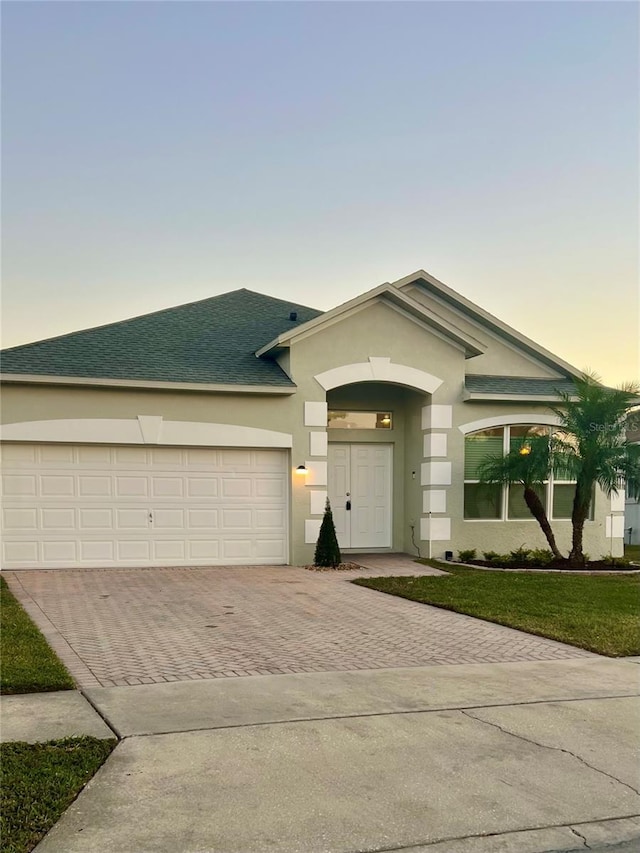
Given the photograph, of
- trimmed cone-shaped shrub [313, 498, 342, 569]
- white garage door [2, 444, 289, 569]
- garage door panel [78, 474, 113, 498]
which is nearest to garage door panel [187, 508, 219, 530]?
white garage door [2, 444, 289, 569]

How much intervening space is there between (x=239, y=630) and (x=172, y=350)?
8630 millimetres

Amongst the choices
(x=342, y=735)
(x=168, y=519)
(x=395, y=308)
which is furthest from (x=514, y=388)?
(x=342, y=735)

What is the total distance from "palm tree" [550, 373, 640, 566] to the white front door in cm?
434

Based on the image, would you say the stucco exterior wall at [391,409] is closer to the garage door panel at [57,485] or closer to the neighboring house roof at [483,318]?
the neighboring house roof at [483,318]

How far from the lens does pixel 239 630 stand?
9.48 metres

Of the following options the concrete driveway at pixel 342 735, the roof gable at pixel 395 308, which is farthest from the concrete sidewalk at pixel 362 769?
the roof gable at pixel 395 308

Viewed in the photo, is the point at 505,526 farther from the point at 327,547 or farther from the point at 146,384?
the point at 146,384

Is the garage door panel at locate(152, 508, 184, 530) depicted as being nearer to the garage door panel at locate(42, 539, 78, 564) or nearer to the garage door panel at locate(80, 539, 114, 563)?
the garage door panel at locate(80, 539, 114, 563)

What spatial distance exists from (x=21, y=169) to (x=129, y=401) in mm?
5181

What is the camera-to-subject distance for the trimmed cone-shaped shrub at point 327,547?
51.4 ft

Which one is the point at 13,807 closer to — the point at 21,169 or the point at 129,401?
the point at 129,401

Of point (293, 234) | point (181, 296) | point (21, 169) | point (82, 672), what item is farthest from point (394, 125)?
point (82, 672)

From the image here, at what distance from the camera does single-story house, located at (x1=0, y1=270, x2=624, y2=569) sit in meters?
14.9

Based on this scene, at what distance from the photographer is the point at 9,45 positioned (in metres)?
11.8
